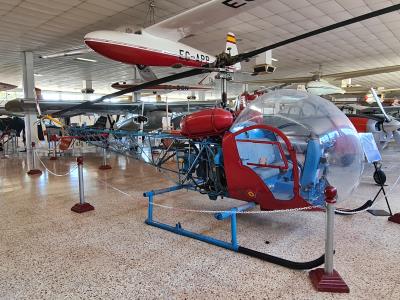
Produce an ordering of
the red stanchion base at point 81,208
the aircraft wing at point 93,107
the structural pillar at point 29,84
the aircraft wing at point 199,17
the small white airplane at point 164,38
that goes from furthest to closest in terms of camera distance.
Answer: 1. the structural pillar at point 29,84
2. the aircraft wing at point 93,107
3. the small white airplane at point 164,38
4. the aircraft wing at point 199,17
5. the red stanchion base at point 81,208

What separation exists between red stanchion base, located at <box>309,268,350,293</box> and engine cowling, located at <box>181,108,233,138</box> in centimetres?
168

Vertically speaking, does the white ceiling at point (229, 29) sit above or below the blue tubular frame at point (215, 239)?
above

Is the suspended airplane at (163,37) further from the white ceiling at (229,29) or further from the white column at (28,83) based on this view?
the white column at (28,83)

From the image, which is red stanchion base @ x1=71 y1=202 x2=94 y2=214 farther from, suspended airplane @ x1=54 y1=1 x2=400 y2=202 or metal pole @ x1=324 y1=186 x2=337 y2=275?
metal pole @ x1=324 y1=186 x2=337 y2=275

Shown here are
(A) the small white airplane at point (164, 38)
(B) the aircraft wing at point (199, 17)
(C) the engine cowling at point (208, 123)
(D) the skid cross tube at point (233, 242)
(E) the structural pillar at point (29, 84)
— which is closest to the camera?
(D) the skid cross tube at point (233, 242)

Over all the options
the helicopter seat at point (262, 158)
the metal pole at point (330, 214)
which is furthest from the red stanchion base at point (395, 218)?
the metal pole at point (330, 214)

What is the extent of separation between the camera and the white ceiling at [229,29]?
685cm

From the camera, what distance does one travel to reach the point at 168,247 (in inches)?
114

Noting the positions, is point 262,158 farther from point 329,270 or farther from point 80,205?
point 80,205

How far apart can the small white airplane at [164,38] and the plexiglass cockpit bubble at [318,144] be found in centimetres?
314

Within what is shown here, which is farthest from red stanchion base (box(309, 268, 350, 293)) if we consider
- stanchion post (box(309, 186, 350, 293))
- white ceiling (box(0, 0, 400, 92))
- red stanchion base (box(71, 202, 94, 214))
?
white ceiling (box(0, 0, 400, 92))

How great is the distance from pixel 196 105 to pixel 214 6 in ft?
30.6

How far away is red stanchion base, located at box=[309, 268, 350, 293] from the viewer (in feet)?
6.92

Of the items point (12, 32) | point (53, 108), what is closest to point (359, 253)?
point (12, 32)
